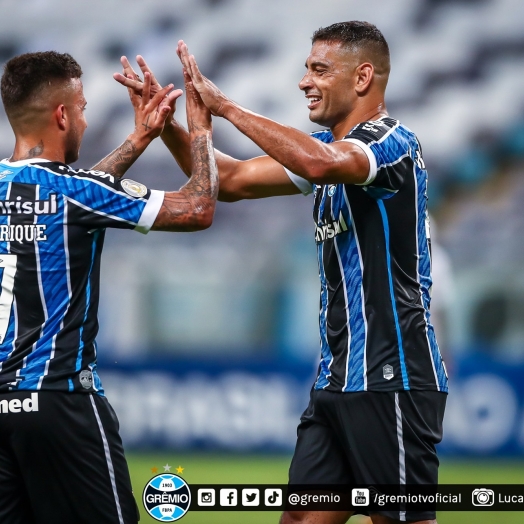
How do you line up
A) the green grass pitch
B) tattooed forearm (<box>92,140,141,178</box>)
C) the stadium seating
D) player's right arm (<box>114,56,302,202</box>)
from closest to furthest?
1. tattooed forearm (<box>92,140,141,178</box>)
2. player's right arm (<box>114,56,302,202</box>)
3. the green grass pitch
4. the stadium seating

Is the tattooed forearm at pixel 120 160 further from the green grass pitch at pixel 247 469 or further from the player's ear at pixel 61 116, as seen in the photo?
the green grass pitch at pixel 247 469

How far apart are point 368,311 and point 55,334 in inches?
50.8

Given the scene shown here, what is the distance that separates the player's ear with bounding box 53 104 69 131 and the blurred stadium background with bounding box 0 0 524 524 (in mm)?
5376

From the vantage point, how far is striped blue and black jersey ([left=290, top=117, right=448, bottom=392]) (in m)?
3.96

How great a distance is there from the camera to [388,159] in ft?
12.9

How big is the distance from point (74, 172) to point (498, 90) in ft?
27.2

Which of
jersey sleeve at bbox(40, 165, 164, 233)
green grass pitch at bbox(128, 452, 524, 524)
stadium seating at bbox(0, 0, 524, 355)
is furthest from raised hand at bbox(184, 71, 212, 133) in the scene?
stadium seating at bbox(0, 0, 524, 355)

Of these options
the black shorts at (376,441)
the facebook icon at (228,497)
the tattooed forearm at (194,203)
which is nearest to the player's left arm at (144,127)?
the tattooed forearm at (194,203)

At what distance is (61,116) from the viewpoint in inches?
150

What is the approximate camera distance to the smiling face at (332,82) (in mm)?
4297

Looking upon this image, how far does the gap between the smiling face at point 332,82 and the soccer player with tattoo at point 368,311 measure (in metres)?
0.23

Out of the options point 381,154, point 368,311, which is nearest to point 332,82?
point 381,154

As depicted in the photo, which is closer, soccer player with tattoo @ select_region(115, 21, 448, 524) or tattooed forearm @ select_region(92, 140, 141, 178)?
soccer player with tattoo @ select_region(115, 21, 448, 524)

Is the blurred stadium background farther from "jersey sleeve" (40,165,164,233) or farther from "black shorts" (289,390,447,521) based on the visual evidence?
"jersey sleeve" (40,165,164,233)
